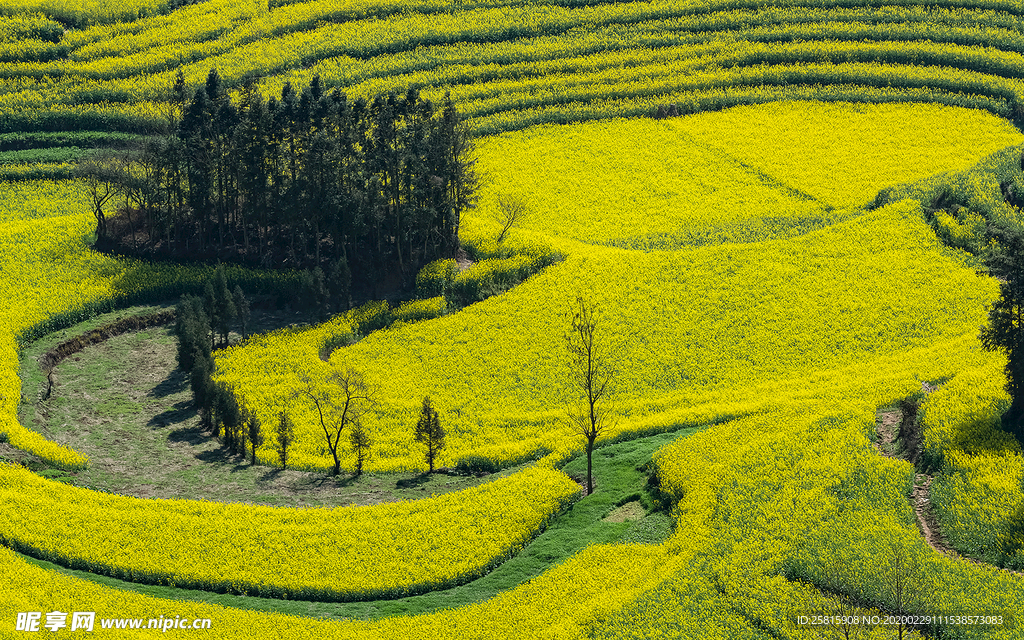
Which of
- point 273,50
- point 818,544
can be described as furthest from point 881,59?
point 818,544

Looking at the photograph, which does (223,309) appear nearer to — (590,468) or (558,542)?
(590,468)

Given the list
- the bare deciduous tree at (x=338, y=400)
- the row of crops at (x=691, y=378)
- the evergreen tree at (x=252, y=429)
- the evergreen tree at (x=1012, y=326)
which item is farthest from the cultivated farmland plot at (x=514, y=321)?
the evergreen tree at (x=1012, y=326)

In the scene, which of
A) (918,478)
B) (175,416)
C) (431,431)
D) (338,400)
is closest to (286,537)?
(431,431)

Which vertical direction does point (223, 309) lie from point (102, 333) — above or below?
above

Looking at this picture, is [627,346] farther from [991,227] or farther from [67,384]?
[67,384]

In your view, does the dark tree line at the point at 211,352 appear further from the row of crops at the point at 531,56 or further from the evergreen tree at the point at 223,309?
the row of crops at the point at 531,56
